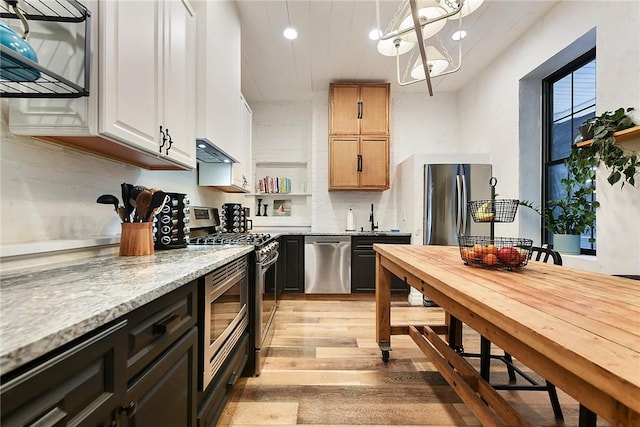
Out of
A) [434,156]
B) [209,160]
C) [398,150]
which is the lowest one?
[209,160]

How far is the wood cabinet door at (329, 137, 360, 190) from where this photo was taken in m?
4.16

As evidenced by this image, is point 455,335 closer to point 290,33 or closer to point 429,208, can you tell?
point 429,208

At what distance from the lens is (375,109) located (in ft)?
13.6

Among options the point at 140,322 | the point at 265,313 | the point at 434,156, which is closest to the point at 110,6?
the point at 140,322

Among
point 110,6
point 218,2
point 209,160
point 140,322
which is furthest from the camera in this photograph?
point 209,160

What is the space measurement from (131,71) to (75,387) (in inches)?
49.0

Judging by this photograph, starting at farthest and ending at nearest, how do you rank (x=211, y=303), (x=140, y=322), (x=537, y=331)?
(x=211, y=303) → (x=140, y=322) → (x=537, y=331)

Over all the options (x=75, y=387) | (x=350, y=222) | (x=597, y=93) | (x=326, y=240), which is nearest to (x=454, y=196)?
(x=350, y=222)

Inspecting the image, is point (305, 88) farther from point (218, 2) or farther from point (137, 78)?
point (137, 78)

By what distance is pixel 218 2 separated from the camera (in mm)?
2227

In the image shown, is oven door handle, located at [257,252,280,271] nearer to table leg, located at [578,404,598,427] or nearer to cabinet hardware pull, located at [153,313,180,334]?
cabinet hardware pull, located at [153,313,180,334]

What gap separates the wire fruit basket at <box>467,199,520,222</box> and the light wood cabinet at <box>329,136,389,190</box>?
2603 mm

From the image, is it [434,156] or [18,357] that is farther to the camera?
[434,156]

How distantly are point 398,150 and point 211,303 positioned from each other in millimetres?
3903
